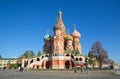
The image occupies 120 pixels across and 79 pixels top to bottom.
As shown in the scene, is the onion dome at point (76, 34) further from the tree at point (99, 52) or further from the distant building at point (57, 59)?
the tree at point (99, 52)

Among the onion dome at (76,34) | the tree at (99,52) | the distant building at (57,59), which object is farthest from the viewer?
the onion dome at (76,34)

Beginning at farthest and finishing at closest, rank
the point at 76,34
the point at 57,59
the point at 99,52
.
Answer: the point at 76,34 < the point at 57,59 < the point at 99,52

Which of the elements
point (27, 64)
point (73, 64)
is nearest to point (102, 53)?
point (73, 64)

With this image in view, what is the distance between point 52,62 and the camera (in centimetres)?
8375

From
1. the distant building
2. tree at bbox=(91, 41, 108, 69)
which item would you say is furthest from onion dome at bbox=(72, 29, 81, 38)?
tree at bbox=(91, 41, 108, 69)

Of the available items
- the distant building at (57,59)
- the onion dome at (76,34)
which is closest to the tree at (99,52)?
the distant building at (57,59)

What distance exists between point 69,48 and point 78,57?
Answer: 37.7 feet

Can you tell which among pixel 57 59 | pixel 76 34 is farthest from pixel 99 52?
pixel 76 34

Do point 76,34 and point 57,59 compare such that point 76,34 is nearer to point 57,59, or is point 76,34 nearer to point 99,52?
point 57,59

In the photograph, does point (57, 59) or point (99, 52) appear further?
point (57, 59)

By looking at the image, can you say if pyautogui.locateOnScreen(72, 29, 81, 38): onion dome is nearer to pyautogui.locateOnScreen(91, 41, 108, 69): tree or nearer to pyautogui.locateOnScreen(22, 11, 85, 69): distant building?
pyautogui.locateOnScreen(22, 11, 85, 69): distant building

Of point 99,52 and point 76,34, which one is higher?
point 76,34

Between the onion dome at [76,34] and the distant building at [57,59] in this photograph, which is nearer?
the distant building at [57,59]

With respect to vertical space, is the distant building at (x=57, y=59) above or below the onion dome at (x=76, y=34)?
below
